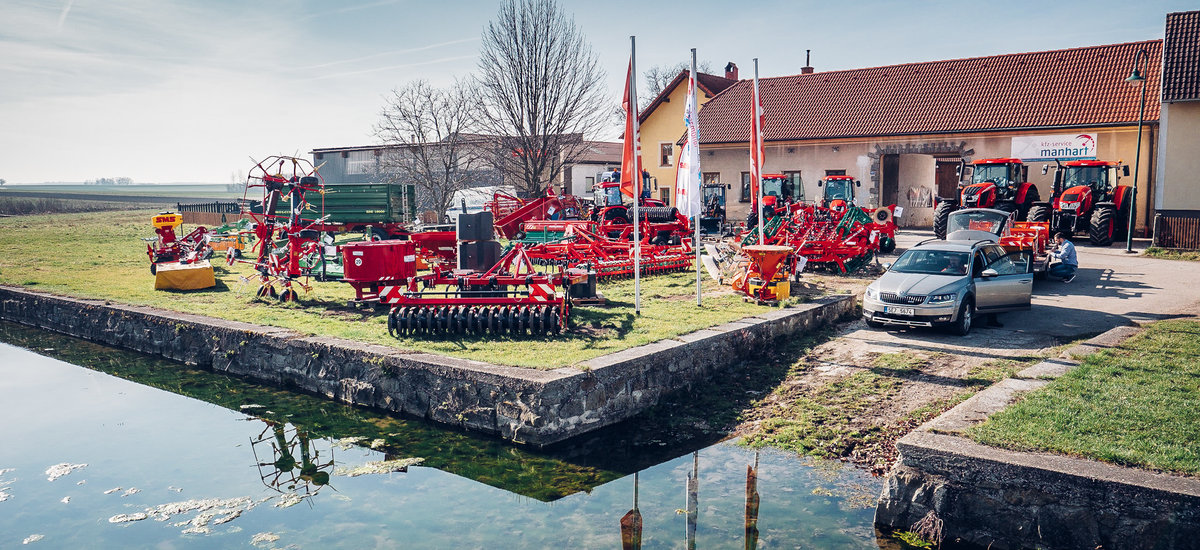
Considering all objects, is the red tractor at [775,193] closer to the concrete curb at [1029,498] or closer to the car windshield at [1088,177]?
the car windshield at [1088,177]

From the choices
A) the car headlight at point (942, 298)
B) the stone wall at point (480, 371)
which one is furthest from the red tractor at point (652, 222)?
the car headlight at point (942, 298)

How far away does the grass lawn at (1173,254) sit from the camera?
2009 centimetres

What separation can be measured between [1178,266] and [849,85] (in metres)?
18.1

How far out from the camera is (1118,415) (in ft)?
23.2

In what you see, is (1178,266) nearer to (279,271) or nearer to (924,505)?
(924,505)

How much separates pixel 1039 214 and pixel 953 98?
10080mm

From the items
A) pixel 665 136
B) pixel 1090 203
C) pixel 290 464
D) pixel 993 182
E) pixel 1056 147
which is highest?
pixel 665 136

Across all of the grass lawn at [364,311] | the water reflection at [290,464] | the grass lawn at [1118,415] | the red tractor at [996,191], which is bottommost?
the water reflection at [290,464]

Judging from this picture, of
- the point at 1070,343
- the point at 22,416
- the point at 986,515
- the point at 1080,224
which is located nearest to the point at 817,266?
the point at 1070,343

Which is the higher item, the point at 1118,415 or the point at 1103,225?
the point at 1103,225

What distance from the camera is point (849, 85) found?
113 ft

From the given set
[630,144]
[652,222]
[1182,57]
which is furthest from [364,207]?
[1182,57]

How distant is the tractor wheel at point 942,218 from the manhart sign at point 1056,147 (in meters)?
Result: 5.41

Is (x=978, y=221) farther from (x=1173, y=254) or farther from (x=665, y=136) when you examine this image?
(x=665, y=136)
